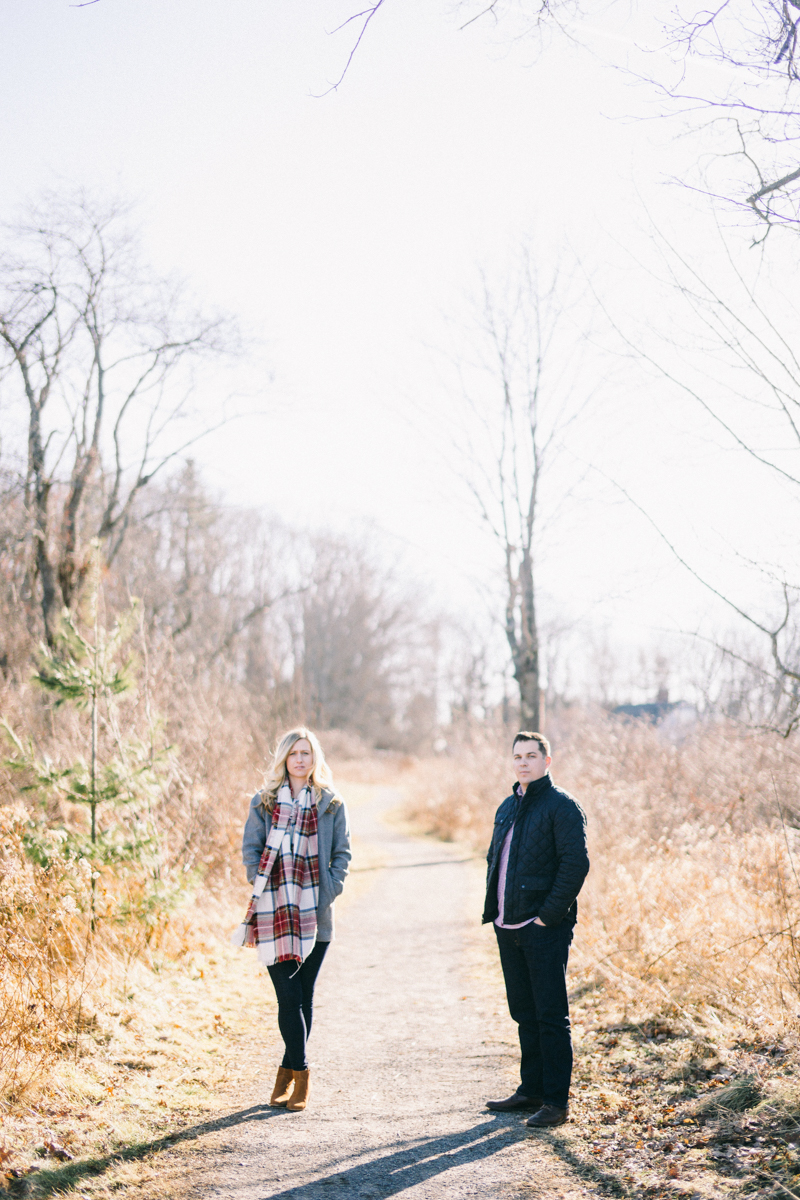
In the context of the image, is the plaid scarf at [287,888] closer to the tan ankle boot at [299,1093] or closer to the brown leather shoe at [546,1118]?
the tan ankle boot at [299,1093]

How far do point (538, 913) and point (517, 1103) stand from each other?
1022 mm

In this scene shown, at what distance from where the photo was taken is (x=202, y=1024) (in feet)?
20.4

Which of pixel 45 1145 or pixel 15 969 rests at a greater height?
pixel 15 969

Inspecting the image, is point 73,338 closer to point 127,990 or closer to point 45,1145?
point 127,990

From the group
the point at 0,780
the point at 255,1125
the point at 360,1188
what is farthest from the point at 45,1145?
the point at 0,780

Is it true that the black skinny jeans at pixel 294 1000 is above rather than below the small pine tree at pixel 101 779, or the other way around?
below

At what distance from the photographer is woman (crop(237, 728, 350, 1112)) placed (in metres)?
4.64

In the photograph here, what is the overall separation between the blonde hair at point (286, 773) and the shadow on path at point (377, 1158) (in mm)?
1561

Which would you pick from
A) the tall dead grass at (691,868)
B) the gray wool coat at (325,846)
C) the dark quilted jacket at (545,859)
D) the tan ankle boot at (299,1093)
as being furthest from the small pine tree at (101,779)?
the tall dead grass at (691,868)

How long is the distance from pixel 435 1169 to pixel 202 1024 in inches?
111

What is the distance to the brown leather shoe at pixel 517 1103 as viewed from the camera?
4617mm

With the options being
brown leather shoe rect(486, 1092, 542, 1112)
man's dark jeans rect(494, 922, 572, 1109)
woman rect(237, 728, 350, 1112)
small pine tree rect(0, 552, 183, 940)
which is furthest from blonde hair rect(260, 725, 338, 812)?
small pine tree rect(0, 552, 183, 940)

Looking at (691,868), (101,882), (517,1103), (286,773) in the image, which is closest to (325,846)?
(286,773)

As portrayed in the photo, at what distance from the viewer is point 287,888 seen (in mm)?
4719
